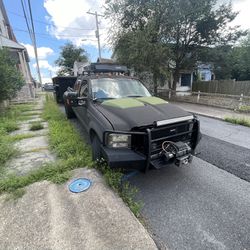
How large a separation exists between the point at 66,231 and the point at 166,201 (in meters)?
1.43

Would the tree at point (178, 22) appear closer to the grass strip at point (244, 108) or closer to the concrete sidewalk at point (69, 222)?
the grass strip at point (244, 108)

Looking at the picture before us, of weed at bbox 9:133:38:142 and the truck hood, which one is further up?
the truck hood

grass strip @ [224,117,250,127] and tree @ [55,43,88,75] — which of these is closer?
grass strip @ [224,117,250,127]

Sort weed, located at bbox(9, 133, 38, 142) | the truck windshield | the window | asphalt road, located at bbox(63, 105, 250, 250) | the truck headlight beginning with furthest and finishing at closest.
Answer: the window → weed, located at bbox(9, 133, 38, 142) → the truck windshield → the truck headlight → asphalt road, located at bbox(63, 105, 250, 250)

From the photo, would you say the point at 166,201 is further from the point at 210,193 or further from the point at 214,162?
the point at 214,162

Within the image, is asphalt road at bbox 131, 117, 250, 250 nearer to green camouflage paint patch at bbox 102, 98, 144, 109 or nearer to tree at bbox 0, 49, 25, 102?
green camouflage paint patch at bbox 102, 98, 144, 109

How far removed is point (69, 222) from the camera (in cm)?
224

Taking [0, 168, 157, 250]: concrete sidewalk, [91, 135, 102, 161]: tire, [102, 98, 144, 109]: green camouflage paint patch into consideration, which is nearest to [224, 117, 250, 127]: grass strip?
[102, 98, 144, 109]: green camouflage paint patch

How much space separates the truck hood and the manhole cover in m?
1.04

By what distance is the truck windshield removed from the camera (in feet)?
13.6

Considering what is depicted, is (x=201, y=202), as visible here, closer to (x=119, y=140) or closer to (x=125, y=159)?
(x=125, y=159)

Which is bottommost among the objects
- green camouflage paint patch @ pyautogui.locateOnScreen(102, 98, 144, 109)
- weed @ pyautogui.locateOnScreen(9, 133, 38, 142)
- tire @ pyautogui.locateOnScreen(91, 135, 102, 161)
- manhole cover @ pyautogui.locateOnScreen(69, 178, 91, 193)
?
weed @ pyautogui.locateOnScreen(9, 133, 38, 142)

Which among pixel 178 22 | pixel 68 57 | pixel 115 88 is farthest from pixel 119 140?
pixel 68 57

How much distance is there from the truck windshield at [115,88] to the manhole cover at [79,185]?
1.78 metres
